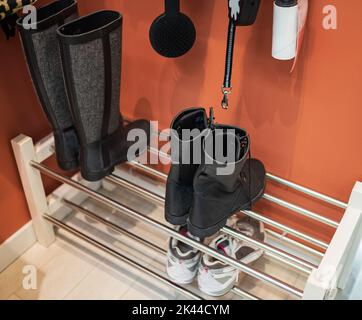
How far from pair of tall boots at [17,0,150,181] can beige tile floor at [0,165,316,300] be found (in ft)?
1.15

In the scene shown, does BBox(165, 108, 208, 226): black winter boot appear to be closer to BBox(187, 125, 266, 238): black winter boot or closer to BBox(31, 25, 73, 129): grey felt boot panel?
BBox(187, 125, 266, 238): black winter boot

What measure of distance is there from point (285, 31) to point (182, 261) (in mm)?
Answer: 666

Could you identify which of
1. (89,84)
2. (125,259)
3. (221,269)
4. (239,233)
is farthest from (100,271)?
(89,84)

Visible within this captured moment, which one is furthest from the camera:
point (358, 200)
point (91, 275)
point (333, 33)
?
point (91, 275)

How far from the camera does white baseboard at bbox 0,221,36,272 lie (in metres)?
1.49

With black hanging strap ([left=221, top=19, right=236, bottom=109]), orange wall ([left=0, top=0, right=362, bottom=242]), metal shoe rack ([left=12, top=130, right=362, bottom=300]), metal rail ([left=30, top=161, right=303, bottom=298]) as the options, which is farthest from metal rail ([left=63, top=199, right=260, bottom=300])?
black hanging strap ([left=221, top=19, right=236, bottom=109])

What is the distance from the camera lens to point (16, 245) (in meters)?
1.53

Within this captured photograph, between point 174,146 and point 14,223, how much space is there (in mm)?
682

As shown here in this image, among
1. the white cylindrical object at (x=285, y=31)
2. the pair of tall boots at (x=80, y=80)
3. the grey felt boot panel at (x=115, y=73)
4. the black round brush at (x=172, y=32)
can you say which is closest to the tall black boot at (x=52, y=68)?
the pair of tall boots at (x=80, y=80)

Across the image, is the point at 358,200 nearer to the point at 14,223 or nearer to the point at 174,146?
the point at 174,146

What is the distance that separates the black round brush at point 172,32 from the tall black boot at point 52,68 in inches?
9.0
